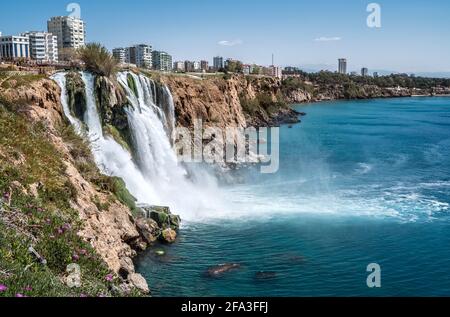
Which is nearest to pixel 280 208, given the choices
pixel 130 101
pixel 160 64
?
pixel 130 101

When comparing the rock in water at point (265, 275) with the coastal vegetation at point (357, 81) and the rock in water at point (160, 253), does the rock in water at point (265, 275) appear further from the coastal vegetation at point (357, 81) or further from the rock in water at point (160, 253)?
the coastal vegetation at point (357, 81)

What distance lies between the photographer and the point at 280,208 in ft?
90.7

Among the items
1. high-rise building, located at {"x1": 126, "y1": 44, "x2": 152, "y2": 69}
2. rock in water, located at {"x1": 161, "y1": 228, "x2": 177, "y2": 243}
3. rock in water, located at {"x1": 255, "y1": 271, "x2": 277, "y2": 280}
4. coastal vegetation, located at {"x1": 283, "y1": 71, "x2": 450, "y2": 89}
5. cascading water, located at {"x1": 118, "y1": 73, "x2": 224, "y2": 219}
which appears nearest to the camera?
rock in water, located at {"x1": 255, "y1": 271, "x2": 277, "y2": 280}

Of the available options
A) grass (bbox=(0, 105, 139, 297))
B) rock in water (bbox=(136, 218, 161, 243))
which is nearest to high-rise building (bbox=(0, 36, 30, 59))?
rock in water (bbox=(136, 218, 161, 243))

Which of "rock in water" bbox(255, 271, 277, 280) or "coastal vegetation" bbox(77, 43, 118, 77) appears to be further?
"coastal vegetation" bbox(77, 43, 118, 77)

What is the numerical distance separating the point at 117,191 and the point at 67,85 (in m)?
7.95

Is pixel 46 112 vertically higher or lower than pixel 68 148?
higher

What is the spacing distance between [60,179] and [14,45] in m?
111

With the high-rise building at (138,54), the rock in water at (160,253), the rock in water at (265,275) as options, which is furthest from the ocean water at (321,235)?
the high-rise building at (138,54)

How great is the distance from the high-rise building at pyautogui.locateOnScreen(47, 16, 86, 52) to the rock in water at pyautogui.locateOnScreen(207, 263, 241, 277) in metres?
120

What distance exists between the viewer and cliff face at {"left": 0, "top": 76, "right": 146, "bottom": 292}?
1466 centimetres

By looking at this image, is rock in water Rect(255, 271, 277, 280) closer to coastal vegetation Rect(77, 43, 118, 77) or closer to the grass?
the grass
